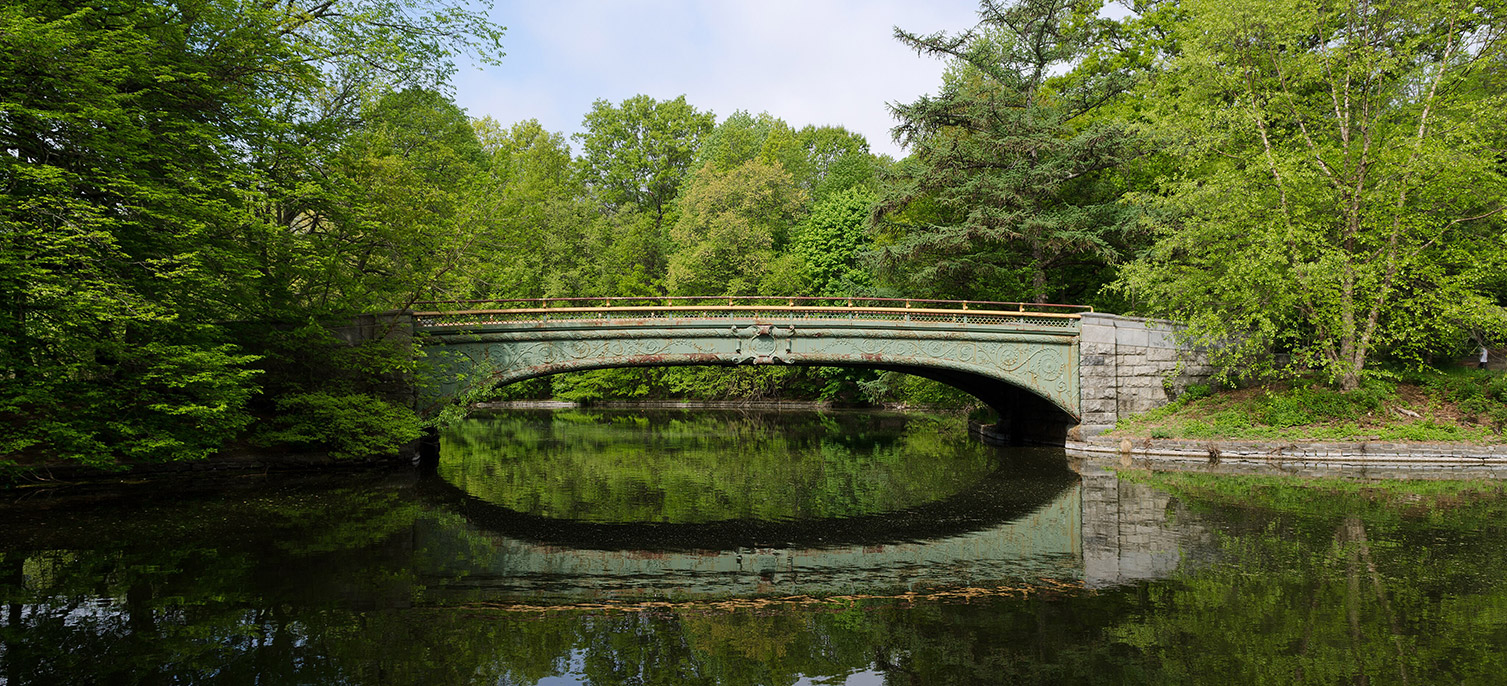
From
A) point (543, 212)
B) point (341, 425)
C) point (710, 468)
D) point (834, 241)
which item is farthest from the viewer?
point (543, 212)

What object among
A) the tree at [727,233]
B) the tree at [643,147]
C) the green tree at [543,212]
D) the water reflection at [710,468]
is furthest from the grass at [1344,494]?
the tree at [643,147]

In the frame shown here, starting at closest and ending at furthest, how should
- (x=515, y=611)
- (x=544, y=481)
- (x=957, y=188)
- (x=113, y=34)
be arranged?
(x=515, y=611), (x=113, y=34), (x=544, y=481), (x=957, y=188)

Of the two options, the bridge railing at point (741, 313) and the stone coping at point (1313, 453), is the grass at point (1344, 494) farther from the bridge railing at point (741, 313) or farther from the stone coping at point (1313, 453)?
the bridge railing at point (741, 313)

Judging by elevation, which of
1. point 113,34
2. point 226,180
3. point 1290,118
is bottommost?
point 226,180

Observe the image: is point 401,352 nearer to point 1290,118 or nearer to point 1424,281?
point 1290,118

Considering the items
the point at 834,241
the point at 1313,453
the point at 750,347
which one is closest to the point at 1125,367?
the point at 1313,453

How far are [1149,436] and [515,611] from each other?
1601cm

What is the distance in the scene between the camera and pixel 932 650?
5691 millimetres

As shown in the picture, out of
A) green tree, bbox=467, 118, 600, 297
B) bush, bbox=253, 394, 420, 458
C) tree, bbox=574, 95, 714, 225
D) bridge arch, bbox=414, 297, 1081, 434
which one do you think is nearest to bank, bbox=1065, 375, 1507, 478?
bridge arch, bbox=414, 297, 1081, 434

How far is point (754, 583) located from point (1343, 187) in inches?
651

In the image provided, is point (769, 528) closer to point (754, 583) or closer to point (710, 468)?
point (754, 583)

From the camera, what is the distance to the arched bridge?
59.5 feet

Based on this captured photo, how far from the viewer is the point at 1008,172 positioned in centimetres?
2317

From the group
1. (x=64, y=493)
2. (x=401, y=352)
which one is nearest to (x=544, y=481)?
(x=401, y=352)
